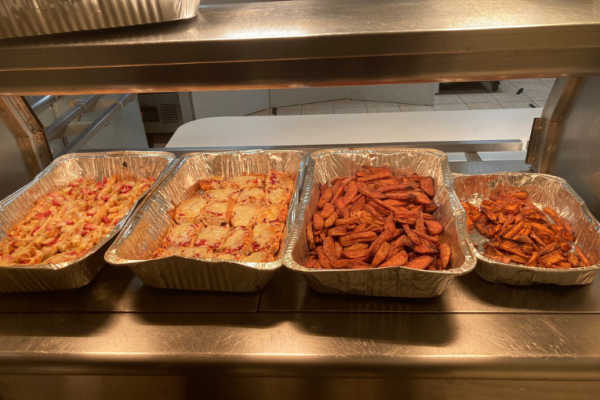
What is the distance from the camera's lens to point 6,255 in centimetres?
127

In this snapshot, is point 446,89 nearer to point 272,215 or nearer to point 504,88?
point 504,88

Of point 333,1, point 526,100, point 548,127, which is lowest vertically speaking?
point 526,100

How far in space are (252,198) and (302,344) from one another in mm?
653

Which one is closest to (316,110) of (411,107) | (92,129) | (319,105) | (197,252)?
(319,105)

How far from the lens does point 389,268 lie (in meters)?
1.00

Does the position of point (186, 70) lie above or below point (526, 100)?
above

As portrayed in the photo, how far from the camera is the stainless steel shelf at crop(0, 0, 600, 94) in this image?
97cm

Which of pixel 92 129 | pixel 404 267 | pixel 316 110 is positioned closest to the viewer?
pixel 404 267

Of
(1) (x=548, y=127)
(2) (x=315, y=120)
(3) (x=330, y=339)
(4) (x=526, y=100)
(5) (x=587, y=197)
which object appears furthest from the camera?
(4) (x=526, y=100)

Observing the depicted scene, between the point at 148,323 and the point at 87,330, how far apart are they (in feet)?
0.55

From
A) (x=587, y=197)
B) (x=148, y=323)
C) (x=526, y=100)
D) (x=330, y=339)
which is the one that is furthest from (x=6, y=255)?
(x=526, y=100)

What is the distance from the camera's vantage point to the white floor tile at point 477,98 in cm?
566

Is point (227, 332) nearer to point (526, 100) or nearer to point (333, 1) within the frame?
point (333, 1)

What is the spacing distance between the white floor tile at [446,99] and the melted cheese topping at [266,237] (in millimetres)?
5041
